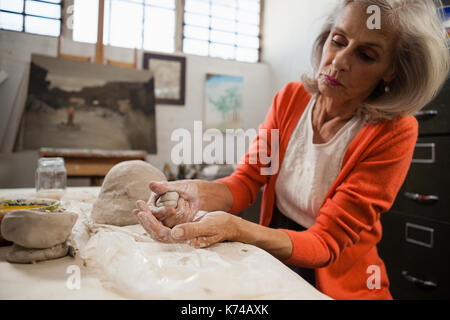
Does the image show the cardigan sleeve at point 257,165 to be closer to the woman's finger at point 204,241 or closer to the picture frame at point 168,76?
the woman's finger at point 204,241

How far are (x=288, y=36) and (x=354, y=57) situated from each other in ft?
11.4

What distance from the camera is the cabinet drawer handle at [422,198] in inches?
55.9

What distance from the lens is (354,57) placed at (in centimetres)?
80

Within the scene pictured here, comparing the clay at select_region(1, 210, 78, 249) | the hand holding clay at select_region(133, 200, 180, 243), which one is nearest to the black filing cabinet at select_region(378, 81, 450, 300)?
the hand holding clay at select_region(133, 200, 180, 243)

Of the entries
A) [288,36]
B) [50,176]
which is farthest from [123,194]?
[288,36]

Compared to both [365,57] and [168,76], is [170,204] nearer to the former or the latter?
[365,57]

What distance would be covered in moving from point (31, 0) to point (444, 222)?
14.8 feet

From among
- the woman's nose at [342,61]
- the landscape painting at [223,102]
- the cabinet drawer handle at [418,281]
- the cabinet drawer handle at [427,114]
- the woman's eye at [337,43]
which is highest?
the landscape painting at [223,102]

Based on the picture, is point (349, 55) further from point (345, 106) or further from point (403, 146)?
point (403, 146)

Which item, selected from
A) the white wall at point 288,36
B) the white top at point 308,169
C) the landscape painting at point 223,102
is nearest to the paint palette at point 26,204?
the white top at point 308,169

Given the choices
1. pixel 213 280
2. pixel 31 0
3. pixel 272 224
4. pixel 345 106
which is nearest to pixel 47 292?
pixel 213 280

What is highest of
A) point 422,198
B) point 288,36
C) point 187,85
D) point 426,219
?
point 288,36

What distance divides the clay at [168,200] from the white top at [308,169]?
45 cm

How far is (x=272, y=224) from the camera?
1075 millimetres
